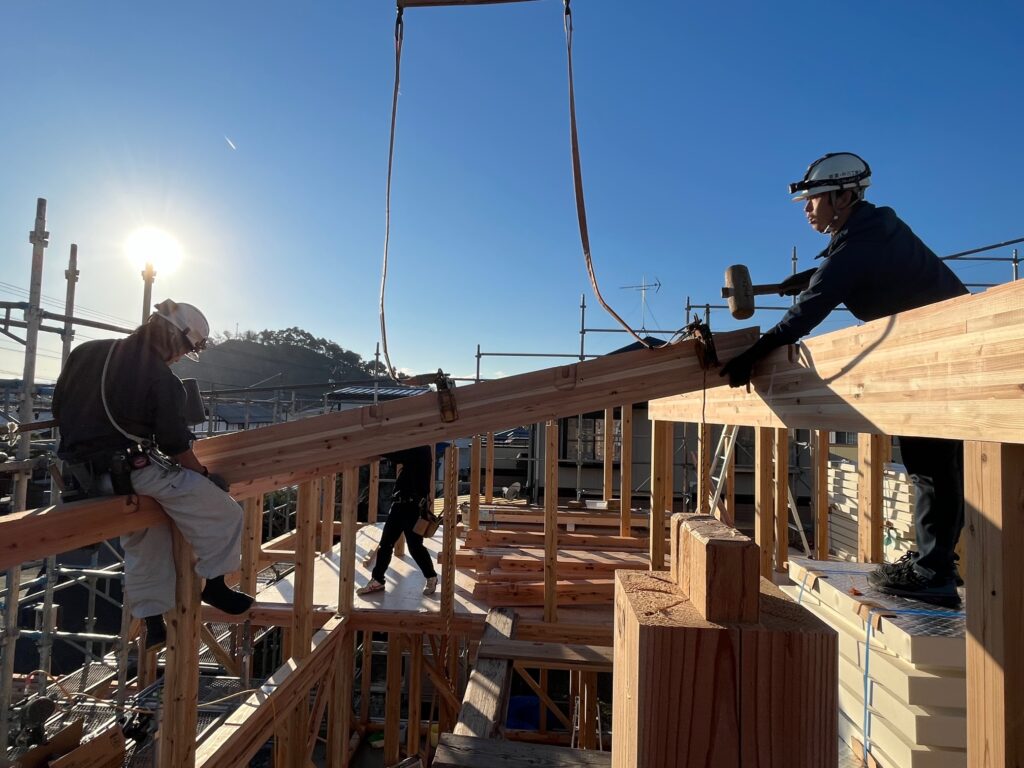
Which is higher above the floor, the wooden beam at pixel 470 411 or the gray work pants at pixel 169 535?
the wooden beam at pixel 470 411

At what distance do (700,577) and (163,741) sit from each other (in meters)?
2.94

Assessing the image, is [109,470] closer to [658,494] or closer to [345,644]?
[345,644]

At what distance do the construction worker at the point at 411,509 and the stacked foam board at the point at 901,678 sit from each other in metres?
4.35

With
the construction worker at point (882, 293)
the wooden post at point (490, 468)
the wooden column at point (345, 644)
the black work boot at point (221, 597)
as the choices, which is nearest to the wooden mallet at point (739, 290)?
the construction worker at point (882, 293)

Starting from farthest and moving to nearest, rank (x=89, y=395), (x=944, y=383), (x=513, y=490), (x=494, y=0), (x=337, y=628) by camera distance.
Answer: (x=513, y=490), (x=337, y=628), (x=494, y=0), (x=89, y=395), (x=944, y=383)

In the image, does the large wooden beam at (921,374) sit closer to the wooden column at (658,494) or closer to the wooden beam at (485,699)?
the wooden beam at (485,699)

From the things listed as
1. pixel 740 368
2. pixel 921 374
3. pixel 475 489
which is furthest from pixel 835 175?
pixel 475 489

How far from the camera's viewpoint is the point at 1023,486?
48.0 inches

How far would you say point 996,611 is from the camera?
1.19m

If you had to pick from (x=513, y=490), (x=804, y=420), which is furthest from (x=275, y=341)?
(x=804, y=420)

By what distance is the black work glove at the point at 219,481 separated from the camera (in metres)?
2.48

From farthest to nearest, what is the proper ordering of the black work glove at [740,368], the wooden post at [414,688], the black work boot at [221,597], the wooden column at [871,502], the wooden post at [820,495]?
the wooden post at [414,688]
the wooden post at [820,495]
the wooden column at [871,502]
the black work boot at [221,597]
the black work glove at [740,368]

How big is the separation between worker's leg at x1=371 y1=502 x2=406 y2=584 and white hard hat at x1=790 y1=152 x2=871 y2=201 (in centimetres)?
502

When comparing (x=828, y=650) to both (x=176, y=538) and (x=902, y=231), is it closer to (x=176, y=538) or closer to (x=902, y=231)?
(x=902, y=231)
